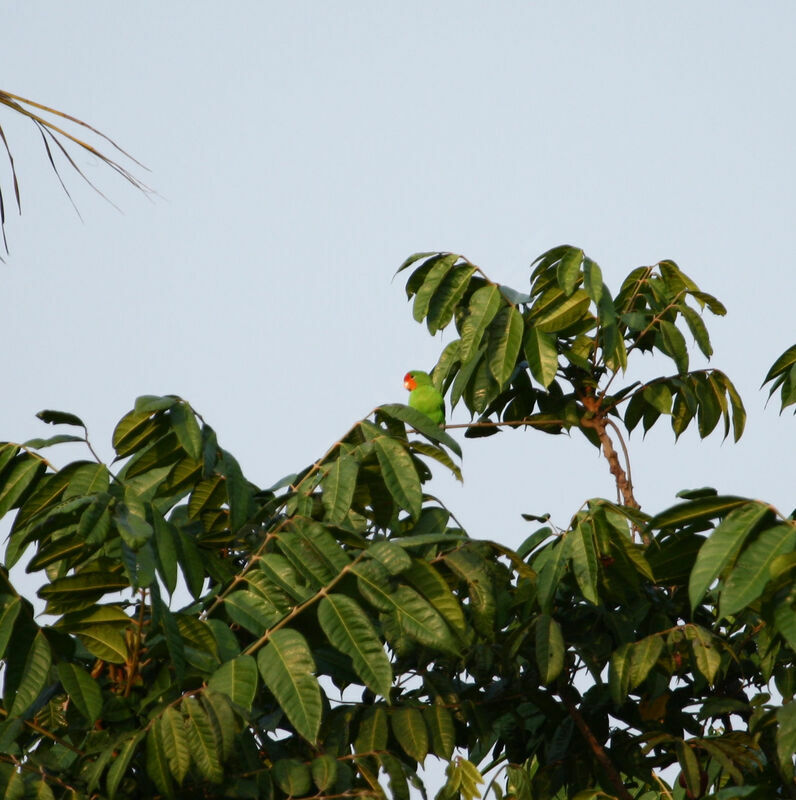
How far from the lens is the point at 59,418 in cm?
256

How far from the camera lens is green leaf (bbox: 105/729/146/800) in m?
2.13

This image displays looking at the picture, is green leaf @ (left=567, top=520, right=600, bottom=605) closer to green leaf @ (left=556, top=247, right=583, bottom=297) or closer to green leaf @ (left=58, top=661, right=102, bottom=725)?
green leaf @ (left=556, top=247, right=583, bottom=297)

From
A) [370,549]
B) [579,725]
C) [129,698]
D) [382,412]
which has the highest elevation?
[382,412]

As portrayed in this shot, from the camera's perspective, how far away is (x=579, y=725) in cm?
299

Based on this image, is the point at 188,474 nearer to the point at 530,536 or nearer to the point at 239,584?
the point at 239,584

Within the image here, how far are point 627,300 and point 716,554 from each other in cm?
204

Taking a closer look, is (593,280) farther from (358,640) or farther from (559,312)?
(358,640)

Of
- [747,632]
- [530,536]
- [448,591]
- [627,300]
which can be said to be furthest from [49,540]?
[627,300]

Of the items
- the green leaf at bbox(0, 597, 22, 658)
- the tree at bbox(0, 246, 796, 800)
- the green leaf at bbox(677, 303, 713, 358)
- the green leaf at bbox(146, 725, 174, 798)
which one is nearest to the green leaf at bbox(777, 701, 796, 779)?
the tree at bbox(0, 246, 796, 800)

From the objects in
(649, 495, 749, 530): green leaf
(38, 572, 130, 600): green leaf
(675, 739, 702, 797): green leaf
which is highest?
(38, 572, 130, 600): green leaf

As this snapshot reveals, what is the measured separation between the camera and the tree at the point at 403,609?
219 centimetres

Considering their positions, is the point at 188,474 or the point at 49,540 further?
the point at 188,474

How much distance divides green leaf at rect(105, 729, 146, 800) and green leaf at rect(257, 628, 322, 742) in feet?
0.95

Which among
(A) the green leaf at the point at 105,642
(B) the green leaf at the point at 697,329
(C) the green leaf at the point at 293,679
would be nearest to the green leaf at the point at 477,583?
(C) the green leaf at the point at 293,679
